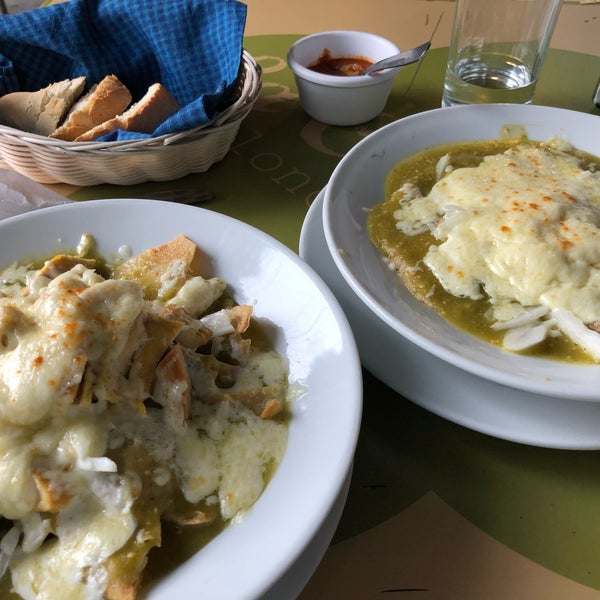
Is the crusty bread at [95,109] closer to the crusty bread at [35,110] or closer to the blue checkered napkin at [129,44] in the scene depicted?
the crusty bread at [35,110]

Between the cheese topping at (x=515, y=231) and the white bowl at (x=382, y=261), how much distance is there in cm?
10

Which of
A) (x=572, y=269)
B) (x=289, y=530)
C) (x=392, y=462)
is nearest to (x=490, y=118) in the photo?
(x=572, y=269)

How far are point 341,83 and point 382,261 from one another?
0.68 meters

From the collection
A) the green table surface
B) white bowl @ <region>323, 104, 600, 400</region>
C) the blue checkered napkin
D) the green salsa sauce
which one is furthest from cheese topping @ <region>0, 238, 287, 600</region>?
the blue checkered napkin

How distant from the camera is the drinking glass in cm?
179

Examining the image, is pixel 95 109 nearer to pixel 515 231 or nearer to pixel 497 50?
pixel 515 231

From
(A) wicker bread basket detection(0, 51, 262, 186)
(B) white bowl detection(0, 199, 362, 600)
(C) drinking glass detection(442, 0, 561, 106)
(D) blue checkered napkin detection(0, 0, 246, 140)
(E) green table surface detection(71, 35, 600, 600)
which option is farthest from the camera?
(C) drinking glass detection(442, 0, 561, 106)

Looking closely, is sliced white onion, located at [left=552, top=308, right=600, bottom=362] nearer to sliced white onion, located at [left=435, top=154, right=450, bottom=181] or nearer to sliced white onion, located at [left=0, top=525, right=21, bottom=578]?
sliced white onion, located at [left=435, top=154, right=450, bottom=181]

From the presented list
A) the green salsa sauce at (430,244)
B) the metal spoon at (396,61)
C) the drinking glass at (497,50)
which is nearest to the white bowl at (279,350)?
the green salsa sauce at (430,244)

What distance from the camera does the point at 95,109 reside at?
1564 millimetres

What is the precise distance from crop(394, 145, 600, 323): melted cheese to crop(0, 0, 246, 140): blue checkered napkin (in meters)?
0.69

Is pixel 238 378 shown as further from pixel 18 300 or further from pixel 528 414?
pixel 528 414

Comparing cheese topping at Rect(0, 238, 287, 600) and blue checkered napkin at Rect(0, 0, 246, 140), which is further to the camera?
blue checkered napkin at Rect(0, 0, 246, 140)

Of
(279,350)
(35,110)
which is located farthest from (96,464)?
(35,110)
